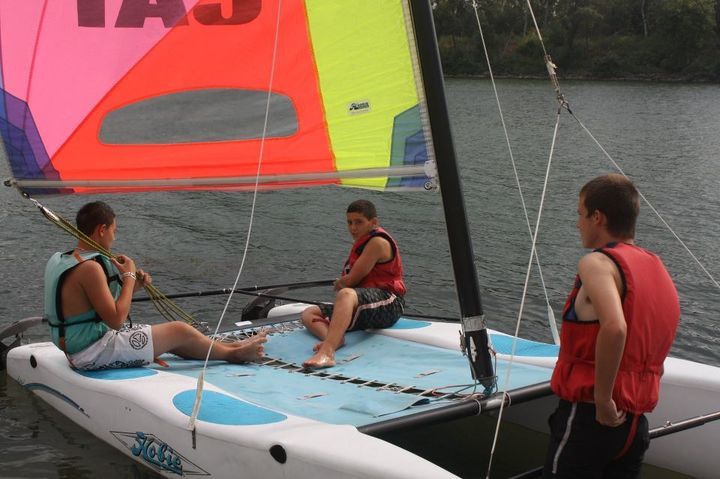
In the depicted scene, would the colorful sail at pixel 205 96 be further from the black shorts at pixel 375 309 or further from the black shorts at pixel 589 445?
the black shorts at pixel 589 445

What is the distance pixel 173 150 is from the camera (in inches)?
230

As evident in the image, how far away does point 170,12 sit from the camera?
5602 millimetres

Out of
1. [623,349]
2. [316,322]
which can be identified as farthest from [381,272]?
[623,349]

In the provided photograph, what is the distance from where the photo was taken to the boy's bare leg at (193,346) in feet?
17.8

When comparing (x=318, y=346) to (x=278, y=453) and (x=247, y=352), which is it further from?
(x=278, y=453)

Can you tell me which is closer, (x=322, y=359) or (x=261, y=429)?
(x=261, y=429)

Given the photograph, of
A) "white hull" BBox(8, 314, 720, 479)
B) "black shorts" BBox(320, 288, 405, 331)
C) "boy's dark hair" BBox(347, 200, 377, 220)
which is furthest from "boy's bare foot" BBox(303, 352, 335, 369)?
"boy's dark hair" BBox(347, 200, 377, 220)

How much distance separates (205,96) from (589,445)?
358 cm

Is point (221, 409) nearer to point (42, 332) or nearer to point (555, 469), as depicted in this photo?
point (555, 469)

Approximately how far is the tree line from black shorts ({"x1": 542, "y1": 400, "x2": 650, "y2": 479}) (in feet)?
167

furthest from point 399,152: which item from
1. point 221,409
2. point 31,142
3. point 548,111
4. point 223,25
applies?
point 548,111

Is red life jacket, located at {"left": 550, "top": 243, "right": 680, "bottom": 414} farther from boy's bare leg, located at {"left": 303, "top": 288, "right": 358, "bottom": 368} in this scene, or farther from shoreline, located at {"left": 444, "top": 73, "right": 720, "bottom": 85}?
shoreline, located at {"left": 444, "top": 73, "right": 720, "bottom": 85}

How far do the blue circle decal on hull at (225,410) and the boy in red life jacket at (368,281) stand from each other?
1.36 m

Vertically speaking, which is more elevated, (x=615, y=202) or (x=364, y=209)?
(x=615, y=202)
